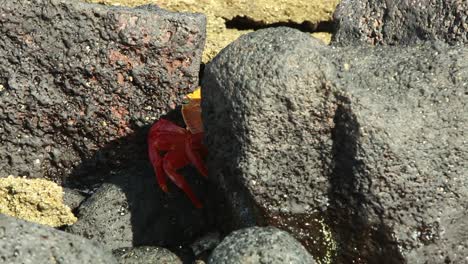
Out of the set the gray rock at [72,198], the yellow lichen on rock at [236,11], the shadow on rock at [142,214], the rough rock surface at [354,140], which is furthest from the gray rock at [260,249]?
the yellow lichen on rock at [236,11]

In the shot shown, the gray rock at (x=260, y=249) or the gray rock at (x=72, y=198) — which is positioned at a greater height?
the gray rock at (x=260, y=249)

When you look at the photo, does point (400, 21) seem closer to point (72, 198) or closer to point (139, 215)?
point (139, 215)

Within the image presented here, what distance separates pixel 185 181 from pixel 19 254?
1.52 meters

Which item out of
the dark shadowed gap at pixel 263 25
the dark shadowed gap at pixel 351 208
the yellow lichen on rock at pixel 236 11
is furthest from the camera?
the dark shadowed gap at pixel 263 25

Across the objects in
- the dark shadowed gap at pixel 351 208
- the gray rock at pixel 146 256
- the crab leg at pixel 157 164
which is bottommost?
the gray rock at pixel 146 256

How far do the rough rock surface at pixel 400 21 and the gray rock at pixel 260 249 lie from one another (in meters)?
1.36

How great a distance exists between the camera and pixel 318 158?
5.03m

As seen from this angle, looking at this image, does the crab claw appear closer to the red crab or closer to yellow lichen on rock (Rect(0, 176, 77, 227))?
the red crab

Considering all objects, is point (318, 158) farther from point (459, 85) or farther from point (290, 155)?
point (459, 85)

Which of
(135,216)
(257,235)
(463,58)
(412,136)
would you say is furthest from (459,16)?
(135,216)

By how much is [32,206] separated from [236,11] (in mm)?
2228

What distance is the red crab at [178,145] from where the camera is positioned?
19.5ft

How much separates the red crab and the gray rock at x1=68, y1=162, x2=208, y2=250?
7 cm

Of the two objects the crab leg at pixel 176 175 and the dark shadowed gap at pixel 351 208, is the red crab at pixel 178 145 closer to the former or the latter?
the crab leg at pixel 176 175
